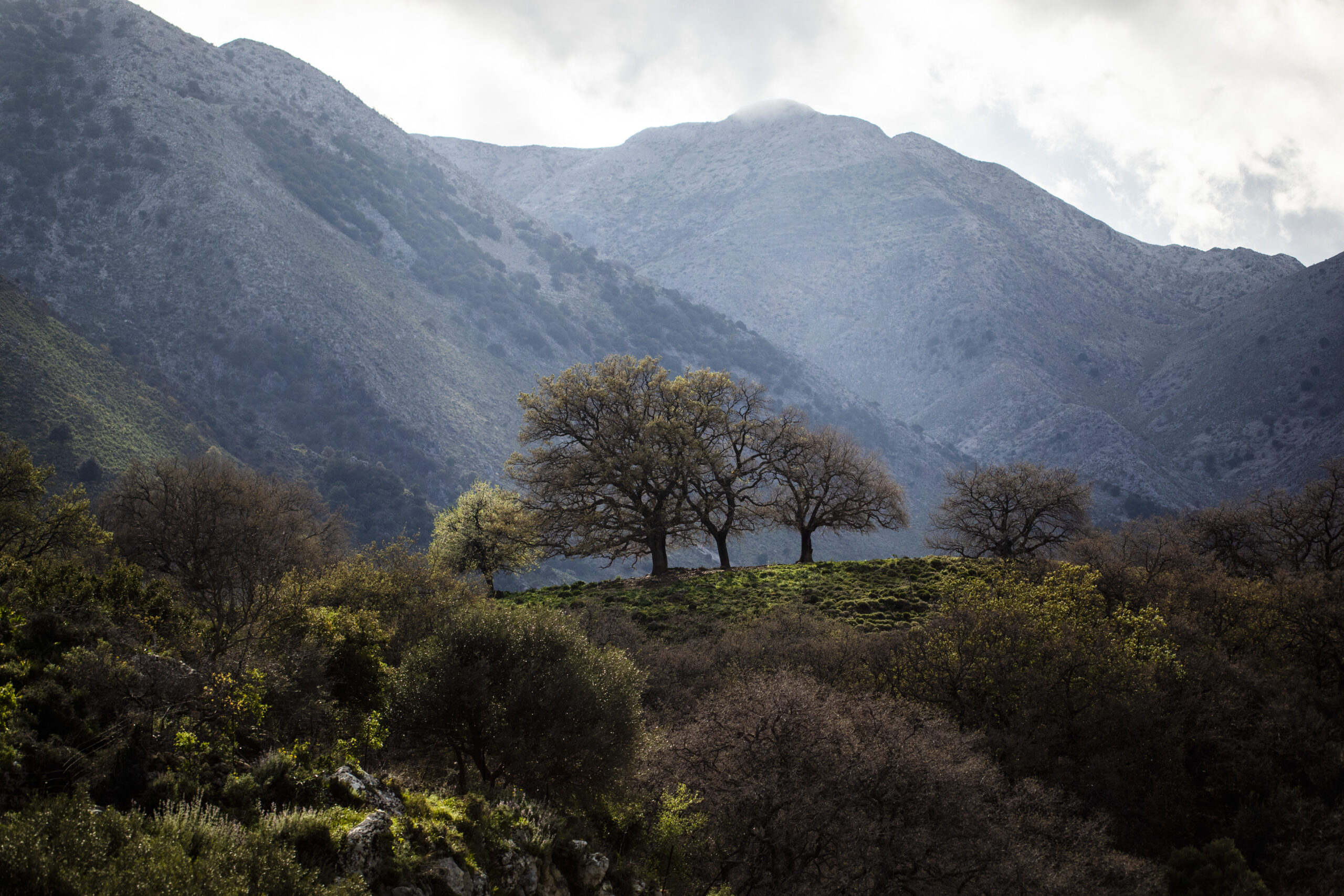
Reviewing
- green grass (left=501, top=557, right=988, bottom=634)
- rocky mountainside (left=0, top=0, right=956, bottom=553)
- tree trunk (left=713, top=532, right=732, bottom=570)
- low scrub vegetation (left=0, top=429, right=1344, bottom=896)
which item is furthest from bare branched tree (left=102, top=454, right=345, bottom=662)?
rocky mountainside (left=0, top=0, right=956, bottom=553)

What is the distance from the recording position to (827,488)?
2088 inches

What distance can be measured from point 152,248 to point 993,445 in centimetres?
18913

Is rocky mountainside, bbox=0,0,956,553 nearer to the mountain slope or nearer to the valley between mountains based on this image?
the valley between mountains

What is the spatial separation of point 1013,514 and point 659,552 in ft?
82.1

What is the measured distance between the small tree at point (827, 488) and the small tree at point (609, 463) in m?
7.41

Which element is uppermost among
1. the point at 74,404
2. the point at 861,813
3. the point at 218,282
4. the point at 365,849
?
the point at 218,282

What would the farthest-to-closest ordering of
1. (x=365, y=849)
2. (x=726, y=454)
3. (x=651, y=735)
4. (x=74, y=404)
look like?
(x=74, y=404)
(x=726, y=454)
(x=651, y=735)
(x=365, y=849)

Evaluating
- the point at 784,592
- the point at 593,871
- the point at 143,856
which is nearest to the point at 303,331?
the point at 784,592

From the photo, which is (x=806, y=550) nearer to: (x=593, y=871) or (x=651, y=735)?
(x=651, y=735)

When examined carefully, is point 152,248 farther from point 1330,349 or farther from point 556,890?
point 1330,349

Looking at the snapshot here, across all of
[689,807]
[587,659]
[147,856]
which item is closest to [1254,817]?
[689,807]

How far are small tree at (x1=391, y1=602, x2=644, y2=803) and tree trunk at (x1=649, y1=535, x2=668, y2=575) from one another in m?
26.9

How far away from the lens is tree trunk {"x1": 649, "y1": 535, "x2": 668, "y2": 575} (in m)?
49.0

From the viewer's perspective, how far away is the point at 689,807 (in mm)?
21781
